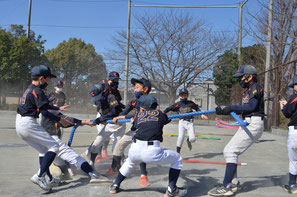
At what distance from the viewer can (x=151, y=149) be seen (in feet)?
13.3

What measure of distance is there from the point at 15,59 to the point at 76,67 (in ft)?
20.4

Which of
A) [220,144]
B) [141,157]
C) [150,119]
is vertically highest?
[150,119]

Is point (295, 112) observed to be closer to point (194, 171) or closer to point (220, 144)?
point (194, 171)

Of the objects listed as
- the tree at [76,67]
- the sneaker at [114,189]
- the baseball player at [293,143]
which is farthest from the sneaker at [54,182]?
the tree at [76,67]

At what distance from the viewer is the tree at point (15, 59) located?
24.5 m

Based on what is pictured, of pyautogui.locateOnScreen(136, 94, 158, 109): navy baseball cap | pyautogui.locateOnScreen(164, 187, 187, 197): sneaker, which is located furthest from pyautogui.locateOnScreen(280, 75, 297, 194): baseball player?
pyautogui.locateOnScreen(136, 94, 158, 109): navy baseball cap

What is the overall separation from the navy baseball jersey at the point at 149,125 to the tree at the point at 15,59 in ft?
75.8

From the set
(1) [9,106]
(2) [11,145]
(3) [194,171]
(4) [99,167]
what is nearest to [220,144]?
(3) [194,171]

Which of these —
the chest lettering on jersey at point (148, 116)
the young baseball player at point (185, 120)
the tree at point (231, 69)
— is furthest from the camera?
the tree at point (231, 69)

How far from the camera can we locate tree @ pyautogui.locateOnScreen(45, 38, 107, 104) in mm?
25205

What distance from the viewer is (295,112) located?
186 inches

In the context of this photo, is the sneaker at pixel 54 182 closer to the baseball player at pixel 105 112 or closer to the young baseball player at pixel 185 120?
the baseball player at pixel 105 112

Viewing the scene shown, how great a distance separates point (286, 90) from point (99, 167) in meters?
10.9

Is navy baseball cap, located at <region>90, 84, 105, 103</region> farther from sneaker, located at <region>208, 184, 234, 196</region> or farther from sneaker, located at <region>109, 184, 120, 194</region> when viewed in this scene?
sneaker, located at <region>208, 184, 234, 196</region>
